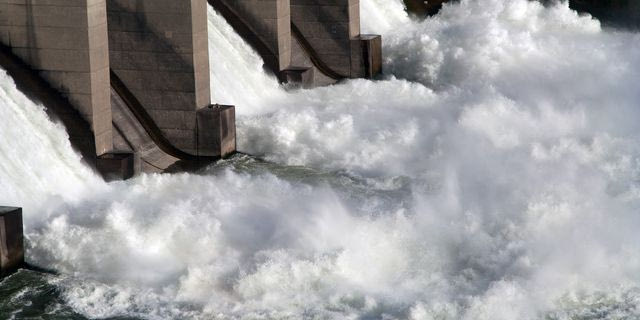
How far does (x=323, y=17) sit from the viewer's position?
31250mm

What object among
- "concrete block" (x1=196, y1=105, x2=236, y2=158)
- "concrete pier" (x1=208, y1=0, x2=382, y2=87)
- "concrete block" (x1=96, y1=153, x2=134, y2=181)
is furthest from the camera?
"concrete pier" (x1=208, y1=0, x2=382, y2=87)

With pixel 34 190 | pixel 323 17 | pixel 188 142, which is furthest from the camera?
pixel 323 17

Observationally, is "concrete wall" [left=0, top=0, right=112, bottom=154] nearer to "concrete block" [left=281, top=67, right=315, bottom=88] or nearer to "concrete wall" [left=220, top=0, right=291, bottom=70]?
"concrete wall" [left=220, top=0, right=291, bottom=70]

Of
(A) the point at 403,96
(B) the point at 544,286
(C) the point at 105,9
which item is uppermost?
(C) the point at 105,9

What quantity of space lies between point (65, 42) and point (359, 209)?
545cm

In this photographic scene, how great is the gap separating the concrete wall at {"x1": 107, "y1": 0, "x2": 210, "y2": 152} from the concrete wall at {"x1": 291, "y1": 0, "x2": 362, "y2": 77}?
7294mm

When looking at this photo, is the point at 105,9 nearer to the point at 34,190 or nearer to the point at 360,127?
the point at 34,190

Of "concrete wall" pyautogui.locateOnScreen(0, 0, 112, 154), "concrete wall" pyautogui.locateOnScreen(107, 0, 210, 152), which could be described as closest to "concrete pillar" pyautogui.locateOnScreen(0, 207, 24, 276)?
"concrete wall" pyautogui.locateOnScreen(0, 0, 112, 154)

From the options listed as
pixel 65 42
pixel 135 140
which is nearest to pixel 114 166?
pixel 135 140

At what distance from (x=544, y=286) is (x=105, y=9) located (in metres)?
8.80

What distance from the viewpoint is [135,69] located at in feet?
78.0

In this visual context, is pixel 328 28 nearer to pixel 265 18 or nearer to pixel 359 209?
pixel 265 18

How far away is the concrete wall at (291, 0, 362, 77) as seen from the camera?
3120 centimetres

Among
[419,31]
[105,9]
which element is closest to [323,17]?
[419,31]
